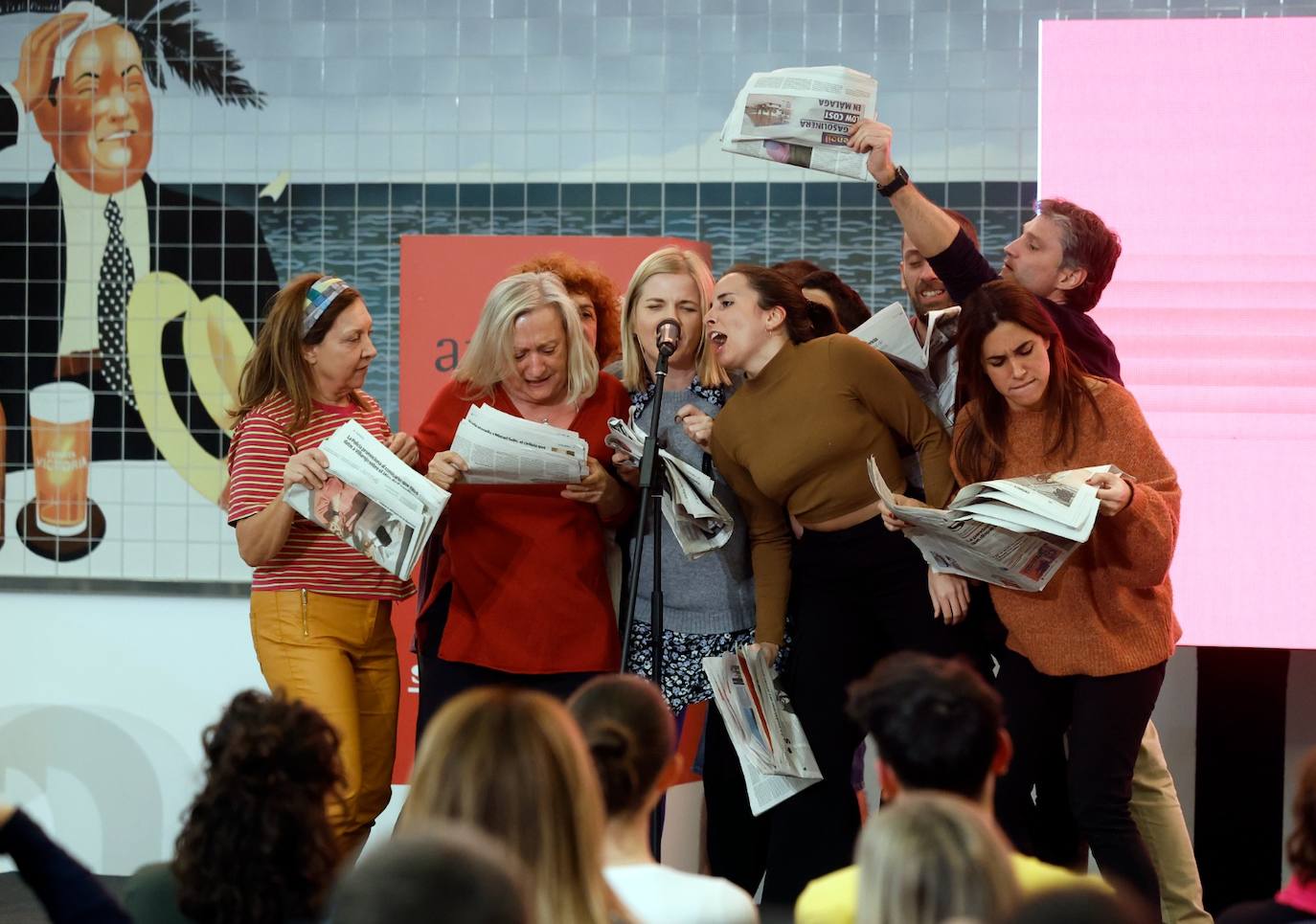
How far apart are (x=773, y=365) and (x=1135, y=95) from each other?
4.25 ft

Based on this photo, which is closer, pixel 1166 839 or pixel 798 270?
pixel 1166 839

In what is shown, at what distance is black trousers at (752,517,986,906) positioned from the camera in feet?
9.56

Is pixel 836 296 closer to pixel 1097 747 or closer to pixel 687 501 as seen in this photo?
pixel 687 501

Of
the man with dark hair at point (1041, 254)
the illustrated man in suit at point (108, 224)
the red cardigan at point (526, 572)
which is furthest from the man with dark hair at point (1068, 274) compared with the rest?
the illustrated man in suit at point (108, 224)

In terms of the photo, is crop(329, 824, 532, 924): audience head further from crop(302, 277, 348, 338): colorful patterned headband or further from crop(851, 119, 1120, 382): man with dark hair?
crop(302, 277, 348, 338): colorful patterned headband

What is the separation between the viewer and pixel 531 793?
1441 millimetres

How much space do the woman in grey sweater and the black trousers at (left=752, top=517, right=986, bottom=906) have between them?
0.15 m

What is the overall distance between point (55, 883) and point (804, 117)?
1.95 meters

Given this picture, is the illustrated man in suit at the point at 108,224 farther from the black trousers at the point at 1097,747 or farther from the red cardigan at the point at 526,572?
the black trousers at the point at 1097,747

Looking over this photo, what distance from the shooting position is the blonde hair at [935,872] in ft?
4.18

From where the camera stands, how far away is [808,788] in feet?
9.87

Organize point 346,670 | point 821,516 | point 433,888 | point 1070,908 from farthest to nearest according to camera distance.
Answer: point 346,670, point 821,516, point 1070,908, point 433,888

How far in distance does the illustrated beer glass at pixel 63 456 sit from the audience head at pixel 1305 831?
4.15m

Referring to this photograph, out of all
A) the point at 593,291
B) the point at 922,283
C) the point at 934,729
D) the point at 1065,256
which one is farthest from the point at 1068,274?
the point at 934,729
